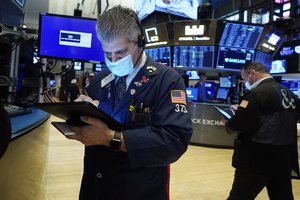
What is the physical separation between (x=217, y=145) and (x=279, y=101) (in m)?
3.96

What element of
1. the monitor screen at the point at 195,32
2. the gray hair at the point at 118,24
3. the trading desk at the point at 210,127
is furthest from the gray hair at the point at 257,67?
the monitor screen at the point at 195,32

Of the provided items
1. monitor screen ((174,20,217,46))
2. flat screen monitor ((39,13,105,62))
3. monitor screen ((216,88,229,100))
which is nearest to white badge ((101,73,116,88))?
flat screen monitor ((39,13,105,62))

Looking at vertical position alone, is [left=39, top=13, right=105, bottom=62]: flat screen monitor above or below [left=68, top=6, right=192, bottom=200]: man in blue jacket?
above

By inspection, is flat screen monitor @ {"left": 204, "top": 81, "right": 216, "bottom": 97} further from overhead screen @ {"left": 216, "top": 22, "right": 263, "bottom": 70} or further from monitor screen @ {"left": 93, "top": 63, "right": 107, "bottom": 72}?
monitor screen @ {"left": 93, "top": 63, "right": 107, "bottom": 72}

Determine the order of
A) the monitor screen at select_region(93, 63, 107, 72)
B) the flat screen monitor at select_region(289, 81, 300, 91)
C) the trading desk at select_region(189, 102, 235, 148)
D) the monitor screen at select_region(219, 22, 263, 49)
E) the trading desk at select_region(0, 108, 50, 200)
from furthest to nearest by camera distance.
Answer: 1. the flat screen monitor at select_region(289, 81, 300, 91)
2. the monitor screen at select_region(219, 22, 263, 49)
3. the trading desk at select_region(189, 102, 235, 148)
4. the monitor screen at select_region(93, 63, 107, 72)
5. the trading desk at select_region(0, 108, 50, 200)

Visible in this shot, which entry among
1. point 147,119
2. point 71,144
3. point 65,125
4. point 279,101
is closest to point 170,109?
point 147,119

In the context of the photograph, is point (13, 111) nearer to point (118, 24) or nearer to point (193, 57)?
point (118, 24)

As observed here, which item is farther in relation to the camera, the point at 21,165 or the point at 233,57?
the point at 233,57

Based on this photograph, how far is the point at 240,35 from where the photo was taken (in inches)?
254

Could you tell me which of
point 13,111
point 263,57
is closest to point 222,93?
point 263,57

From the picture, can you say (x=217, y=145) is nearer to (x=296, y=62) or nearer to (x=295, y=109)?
(x=295, y=109)

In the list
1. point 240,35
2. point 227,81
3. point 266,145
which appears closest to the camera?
point 266,145

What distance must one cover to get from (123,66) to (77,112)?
12.5 inches

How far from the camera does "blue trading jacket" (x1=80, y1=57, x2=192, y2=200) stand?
3.31 ft
